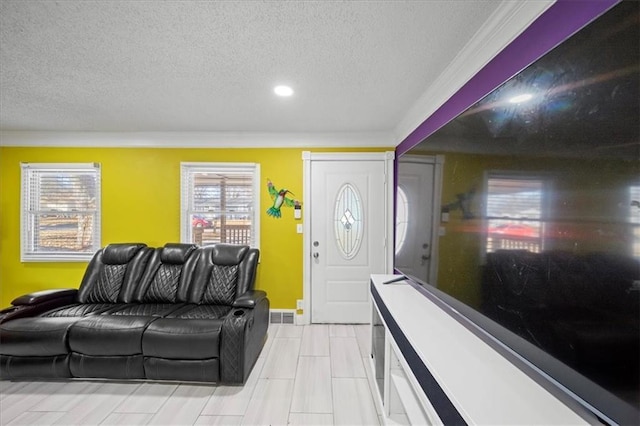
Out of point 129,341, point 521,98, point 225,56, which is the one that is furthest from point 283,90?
point 129,341

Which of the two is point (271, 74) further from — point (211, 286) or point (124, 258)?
point (124, 258)

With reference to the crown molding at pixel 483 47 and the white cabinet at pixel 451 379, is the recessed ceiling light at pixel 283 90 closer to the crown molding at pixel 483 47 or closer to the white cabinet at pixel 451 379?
the crown molding at pixel 483 47

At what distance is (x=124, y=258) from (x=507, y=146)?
11.8ft

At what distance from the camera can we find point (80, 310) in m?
2.40

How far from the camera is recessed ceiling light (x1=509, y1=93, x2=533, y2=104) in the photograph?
82 cm

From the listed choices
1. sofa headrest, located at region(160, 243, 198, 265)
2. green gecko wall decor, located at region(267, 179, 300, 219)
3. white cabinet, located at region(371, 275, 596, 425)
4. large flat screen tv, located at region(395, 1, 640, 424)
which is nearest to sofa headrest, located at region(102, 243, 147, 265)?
sofa headrest, located at region(160, 243, 198, 265)

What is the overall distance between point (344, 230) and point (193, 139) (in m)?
2.30

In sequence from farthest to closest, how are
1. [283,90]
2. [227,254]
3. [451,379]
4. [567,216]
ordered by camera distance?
[227,254] < [283,90] < [451,379] < [567,216]

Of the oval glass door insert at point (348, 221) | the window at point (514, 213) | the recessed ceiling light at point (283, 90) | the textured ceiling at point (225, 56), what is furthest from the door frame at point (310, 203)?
the window at point (514, 213)

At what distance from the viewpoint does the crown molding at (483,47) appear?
1167mm

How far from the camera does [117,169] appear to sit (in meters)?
3.27

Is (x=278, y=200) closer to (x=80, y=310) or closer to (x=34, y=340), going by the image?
(x=80, y=310)

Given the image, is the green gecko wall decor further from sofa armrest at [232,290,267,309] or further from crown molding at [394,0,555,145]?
crown molding at [394,0,555,145]

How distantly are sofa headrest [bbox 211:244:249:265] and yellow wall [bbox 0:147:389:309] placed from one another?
0.43 m
